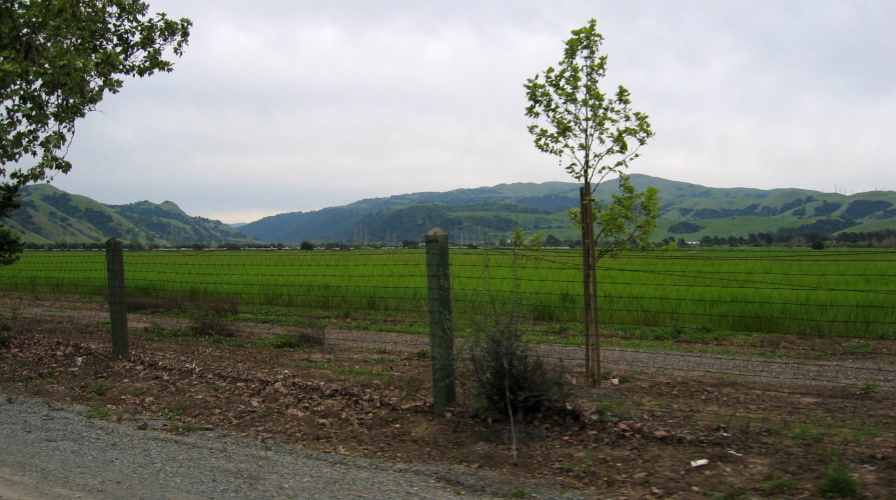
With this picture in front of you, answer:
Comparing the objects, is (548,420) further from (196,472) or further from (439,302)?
(196,472)

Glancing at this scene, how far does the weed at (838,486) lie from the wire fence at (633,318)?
1590 millimetres

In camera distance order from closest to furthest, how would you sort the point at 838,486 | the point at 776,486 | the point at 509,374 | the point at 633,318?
the point at 838,486 < the point at 776,486 < the point at 509,374 < the point at 633,318

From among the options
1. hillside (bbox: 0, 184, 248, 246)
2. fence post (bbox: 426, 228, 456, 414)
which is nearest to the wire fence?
fence post (bbox: 426, 228, 456, 414)

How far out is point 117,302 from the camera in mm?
9148

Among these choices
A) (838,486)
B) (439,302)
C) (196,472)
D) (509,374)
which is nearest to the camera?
(838,486)

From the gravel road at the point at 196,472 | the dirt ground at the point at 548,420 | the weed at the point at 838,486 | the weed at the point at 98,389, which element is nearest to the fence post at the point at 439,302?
the dirt ground at the point at 548,420

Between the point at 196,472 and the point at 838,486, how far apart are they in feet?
15.3

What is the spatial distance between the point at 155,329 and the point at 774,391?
11.1 meters

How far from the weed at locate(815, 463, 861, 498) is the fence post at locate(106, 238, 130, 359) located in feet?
28.3

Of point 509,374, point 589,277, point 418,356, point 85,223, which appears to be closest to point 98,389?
point 418,356

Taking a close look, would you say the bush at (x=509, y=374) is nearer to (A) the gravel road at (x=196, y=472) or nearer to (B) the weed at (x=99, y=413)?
(A) the gravel road at (x=196, y=472)

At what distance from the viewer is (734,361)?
9109 millimetres

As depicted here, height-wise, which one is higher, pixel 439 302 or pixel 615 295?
pixel 439 302

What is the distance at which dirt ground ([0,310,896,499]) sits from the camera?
4578 mm
